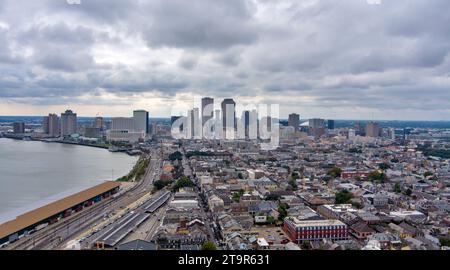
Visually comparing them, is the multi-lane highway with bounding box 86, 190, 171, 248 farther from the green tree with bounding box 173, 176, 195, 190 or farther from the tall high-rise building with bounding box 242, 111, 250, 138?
the tall high-rise building with bounding box 242, 111, 250, 138

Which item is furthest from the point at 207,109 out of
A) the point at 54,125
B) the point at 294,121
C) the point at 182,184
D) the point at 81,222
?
the point at 81,222

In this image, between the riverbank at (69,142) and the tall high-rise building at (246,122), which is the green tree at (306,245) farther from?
the tall high-rise building at (246,122)

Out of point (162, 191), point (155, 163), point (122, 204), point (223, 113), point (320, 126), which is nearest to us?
point (122, 204)

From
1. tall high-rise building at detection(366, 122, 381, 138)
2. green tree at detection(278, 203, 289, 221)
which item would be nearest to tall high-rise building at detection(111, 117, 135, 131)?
tall high-rise building at detection(366, 122, 381, 138)

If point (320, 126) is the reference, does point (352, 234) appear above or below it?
below
